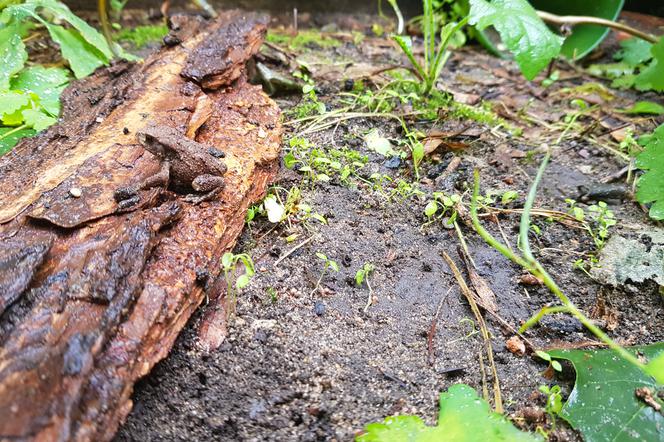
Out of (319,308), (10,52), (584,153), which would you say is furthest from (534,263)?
(10,52)

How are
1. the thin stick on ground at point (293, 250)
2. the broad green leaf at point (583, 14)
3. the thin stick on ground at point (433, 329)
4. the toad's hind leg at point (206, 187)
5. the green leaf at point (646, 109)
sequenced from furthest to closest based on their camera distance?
the broad green leaf at point (583, 14) < the green leaf at point (646, 109) < the thin stick on ground at point (293, 250) < the toad's hind leg at point (206, 187) < the thin stick on ground at point (433, 329)

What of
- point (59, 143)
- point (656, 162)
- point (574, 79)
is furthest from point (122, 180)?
point (574, 79)

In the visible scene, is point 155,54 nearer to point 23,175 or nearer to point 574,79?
point 23,175

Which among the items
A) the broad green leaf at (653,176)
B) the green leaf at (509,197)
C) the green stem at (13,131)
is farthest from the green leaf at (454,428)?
the green stem at (13,131)

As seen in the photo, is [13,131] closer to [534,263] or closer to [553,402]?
[534,263]

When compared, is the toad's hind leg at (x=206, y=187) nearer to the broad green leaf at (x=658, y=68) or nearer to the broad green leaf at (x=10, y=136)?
the broad green leaf at (x=10, y=136)

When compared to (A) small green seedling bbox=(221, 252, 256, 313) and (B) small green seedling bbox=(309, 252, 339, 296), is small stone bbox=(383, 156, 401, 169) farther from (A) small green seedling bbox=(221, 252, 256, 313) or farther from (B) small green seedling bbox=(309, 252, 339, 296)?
(A) small green seedling bbox=(221, 252, 256, 313)
